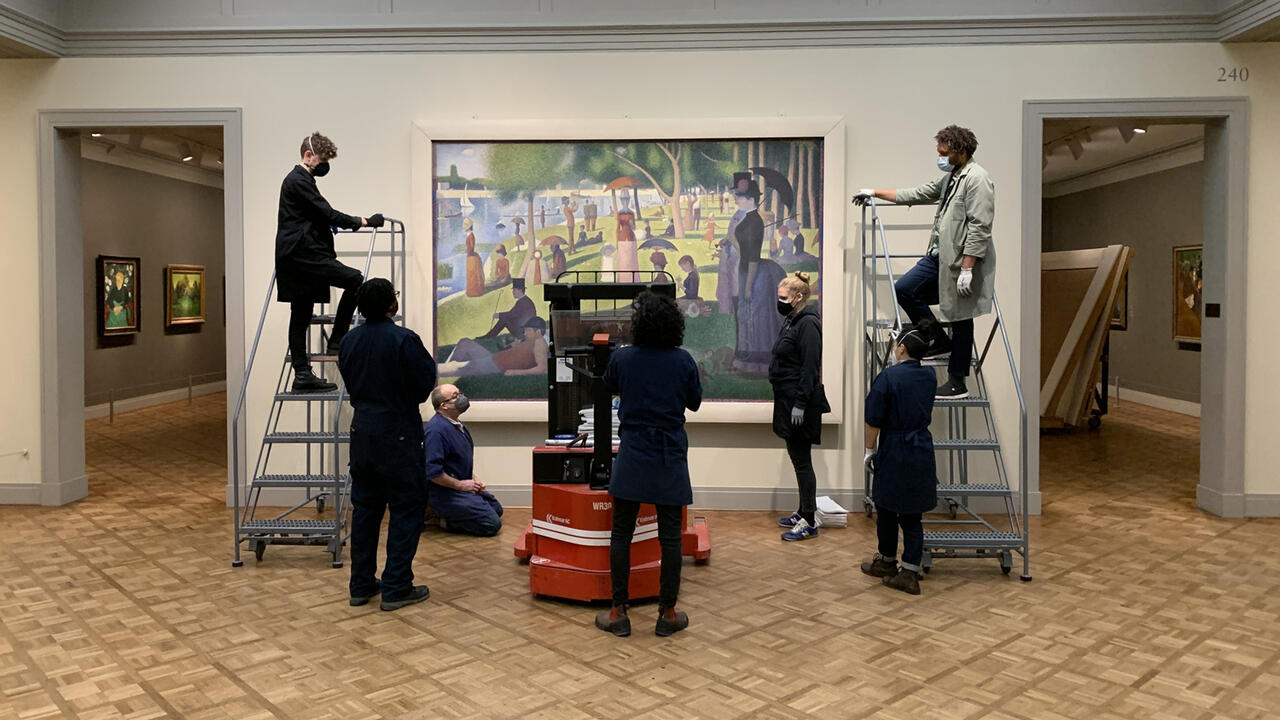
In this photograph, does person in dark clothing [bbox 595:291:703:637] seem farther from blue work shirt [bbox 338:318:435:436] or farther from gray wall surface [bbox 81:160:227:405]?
gray wall surface [bbox 81:160:227:405]

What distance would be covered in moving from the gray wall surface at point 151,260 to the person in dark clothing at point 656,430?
9.99m

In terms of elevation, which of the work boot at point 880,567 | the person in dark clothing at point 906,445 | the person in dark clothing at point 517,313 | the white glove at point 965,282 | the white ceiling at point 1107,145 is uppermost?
the white ceiling at point 1107,145

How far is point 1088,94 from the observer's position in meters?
6.94

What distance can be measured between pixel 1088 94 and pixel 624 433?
15.7ft

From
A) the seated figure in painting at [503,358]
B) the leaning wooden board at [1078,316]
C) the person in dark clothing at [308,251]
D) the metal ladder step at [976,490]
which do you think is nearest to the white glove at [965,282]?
the metal ladder step at [976,490]

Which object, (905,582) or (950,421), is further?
(950,421)

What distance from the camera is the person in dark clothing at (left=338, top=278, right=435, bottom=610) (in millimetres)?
4680

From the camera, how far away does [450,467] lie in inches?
245

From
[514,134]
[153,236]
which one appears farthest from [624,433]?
[153,236]

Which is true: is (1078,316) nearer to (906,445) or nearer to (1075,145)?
(1075,145)

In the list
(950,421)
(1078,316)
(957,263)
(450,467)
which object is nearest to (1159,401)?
(1078,316)

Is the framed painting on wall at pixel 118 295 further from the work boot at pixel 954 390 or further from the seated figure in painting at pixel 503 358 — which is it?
the work boot at pixel 954 390

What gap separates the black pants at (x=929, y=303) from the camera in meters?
5.80

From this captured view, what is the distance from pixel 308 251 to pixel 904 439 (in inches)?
146
